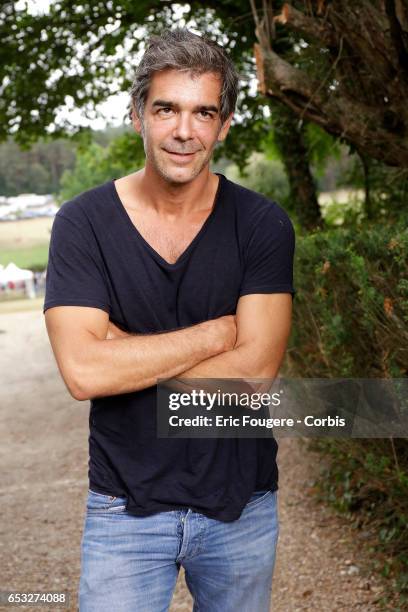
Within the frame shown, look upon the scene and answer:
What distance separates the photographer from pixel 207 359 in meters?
2.78

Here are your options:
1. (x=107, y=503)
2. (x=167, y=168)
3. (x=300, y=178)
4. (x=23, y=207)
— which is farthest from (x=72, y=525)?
(x=23, y=207)

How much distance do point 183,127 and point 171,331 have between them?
626 millimetres

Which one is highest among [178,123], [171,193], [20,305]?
[178,123]

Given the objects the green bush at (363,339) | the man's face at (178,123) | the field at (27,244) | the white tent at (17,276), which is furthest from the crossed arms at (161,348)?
the field at (27,244)

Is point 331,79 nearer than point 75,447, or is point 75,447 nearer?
point 331,79

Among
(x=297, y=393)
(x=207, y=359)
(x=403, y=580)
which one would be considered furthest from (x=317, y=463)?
(x=207, y=359)

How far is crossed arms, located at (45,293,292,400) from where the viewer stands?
8.45 ft

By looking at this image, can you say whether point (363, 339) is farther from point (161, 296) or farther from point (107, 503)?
point (107, 503)

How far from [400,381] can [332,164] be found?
27.8ft

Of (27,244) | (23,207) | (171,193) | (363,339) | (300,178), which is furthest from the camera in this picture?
(27,244)

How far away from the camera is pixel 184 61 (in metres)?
2.62

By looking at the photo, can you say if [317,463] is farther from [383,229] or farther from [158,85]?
[158,85]

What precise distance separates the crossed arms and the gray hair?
26.1 inches

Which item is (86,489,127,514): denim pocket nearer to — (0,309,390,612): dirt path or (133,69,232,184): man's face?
(133,69,232,184): man's face
